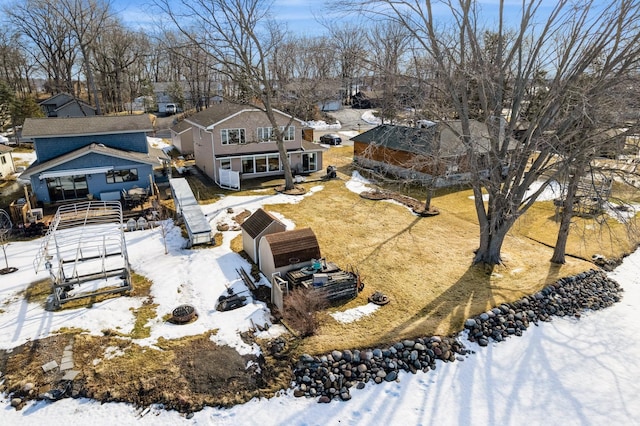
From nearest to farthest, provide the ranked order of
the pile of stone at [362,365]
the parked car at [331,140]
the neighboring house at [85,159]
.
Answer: the pile of stone at [362,365] < the neighboring house at [85,159] < the parked car at [331,140]

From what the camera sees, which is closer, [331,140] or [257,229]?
[257,229]

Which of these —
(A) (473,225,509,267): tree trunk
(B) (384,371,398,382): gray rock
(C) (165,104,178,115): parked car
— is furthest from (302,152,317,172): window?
(C) (165,104,178,115): parked car

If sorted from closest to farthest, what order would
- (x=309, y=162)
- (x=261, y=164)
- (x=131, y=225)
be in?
(x=131, y=225), (x=261, y=164), (x=309, y=162)

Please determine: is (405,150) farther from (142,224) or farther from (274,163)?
(142,224)

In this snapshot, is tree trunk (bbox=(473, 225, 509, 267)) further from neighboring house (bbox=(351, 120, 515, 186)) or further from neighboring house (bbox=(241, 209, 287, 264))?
neighboring house (bbox=(351, 120, 515, 186))

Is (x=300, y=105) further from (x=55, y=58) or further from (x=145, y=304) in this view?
(x=55, y=58)

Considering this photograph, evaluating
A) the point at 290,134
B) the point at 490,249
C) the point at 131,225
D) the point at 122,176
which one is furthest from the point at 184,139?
the point at 490,249

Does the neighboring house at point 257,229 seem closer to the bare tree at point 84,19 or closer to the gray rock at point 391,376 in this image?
the gray rock at point 391,376

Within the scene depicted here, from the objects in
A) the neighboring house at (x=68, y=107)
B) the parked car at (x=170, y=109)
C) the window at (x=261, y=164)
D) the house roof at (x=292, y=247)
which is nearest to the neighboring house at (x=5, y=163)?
the window at (x=261, y=164)
